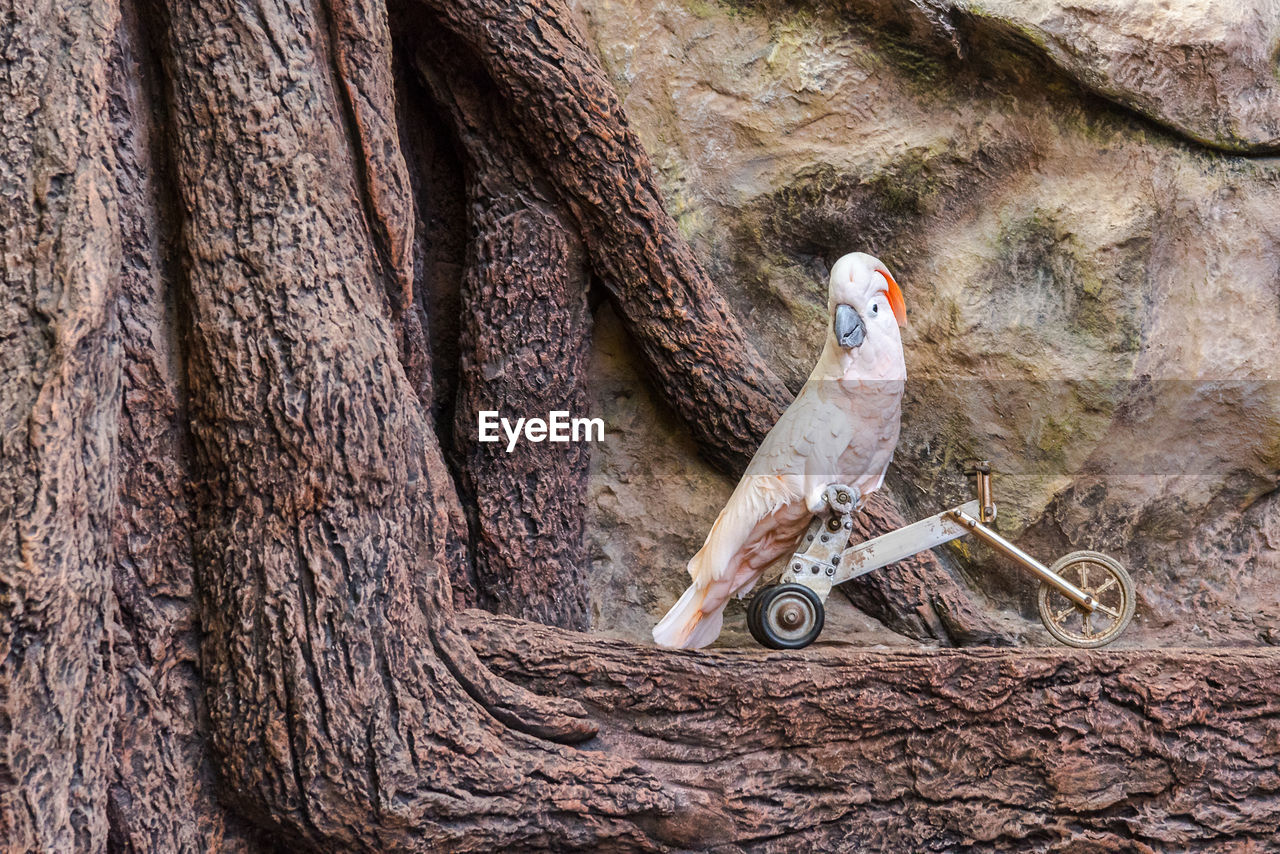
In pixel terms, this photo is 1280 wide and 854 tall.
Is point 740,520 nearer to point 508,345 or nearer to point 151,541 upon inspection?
point 508,345

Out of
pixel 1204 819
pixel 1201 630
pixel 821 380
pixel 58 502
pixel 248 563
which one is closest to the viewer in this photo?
pixel 58 502

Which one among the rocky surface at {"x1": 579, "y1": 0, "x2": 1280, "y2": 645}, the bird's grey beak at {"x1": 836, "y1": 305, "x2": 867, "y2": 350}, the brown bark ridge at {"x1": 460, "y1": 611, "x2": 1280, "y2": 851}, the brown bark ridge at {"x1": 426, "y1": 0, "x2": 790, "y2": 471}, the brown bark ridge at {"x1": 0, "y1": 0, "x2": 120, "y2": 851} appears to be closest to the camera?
the brown bark ridge at {"x1": 0, "y1": 0, "x2": 120, "y2": 851}

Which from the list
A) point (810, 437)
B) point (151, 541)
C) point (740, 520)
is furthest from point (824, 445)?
point (151, 541)

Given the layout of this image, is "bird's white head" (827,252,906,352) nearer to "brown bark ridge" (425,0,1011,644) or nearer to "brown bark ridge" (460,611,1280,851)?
"brown bark ridge" (425,0,1011,644)

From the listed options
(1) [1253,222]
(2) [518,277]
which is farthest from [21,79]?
(1) [1253,222]

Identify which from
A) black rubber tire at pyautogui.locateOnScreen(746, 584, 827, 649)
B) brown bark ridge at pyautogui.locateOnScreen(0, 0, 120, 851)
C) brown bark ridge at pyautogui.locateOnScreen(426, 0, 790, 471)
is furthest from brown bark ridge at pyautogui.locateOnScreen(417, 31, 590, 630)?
brown bark ridge at pyautogui.locateOnScreen(0, 0, 120, 851)

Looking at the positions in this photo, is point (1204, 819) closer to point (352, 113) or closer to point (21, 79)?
point (352, 113)

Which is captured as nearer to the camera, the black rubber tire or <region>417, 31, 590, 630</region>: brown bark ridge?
the black rubber tire
